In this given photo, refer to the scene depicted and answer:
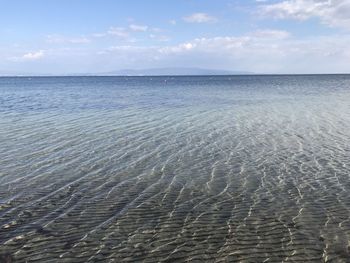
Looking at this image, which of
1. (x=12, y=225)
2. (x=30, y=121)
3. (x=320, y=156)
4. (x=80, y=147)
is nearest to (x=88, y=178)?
(x=12, y=225)

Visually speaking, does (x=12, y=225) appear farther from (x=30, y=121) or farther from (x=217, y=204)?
(x=30, y=121)

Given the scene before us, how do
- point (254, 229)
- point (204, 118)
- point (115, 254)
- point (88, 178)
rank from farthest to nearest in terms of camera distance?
point (204, 118)
point (88, 178)
point (254, 229)
point (115, 254)

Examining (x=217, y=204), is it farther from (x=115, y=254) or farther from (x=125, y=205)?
(x=115, y=254)

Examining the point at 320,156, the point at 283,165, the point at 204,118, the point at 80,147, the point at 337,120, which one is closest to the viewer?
the point at 283,165

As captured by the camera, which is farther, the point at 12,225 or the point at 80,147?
the point at 80,147

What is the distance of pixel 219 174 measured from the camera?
49.8ft

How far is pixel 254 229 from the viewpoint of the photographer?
10.0 m

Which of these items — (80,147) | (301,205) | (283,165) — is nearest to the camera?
(301,205)

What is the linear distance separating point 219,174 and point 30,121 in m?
19.9

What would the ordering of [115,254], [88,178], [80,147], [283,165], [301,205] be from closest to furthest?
[115,254], [301,205], [88,178], [283,165], [80,147]

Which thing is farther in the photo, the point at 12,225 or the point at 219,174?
the point at 219,174

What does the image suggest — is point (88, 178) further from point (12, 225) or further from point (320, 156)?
point (320, 156)

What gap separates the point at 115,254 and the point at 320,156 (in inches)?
474

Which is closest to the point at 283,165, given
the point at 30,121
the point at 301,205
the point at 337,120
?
the point at 301,205
